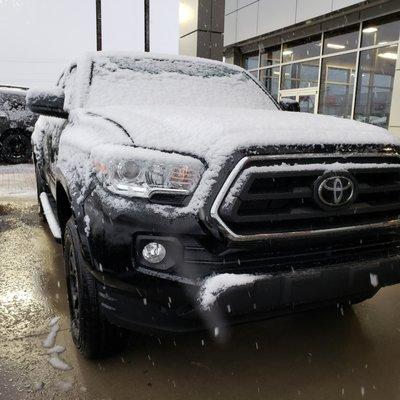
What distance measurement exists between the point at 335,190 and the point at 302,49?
464 inches

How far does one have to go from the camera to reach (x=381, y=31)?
9.77m

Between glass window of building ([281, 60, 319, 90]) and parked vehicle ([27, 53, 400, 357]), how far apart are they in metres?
10.6

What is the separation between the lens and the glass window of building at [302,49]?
12.0 meters

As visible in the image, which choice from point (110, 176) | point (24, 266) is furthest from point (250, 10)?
point (110, 176)

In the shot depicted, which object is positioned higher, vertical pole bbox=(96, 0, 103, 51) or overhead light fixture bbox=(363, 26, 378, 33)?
vertical pole bbox=(96, 0, 103, 51)

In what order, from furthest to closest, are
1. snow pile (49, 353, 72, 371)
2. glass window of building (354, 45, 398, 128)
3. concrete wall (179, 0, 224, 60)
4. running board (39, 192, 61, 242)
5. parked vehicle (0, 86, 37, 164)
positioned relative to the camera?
concrete wall (179, 0, 224, 60)
parked vehicle (0, 86, 37, 164)
glass window of building (354, 45, 398, 128)
running board (39, 192, 61, 242)
snow pile (49, 353, 72, 371)

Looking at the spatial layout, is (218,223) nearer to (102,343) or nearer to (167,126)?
(167,126)

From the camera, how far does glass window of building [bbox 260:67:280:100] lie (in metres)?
14.1

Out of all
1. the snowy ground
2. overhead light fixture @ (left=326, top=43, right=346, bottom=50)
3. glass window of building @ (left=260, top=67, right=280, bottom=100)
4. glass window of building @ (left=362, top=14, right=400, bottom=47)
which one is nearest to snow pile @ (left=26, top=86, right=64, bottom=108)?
the snowy ground

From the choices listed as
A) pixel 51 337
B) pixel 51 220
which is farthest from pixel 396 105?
pixel 51 337

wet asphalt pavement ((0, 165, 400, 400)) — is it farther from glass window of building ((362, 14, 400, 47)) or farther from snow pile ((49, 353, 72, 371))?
glass window of building ((362, 14, 400, 47))

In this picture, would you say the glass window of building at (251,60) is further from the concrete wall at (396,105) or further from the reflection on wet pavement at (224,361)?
the reflection on wet pavement at (224,361)

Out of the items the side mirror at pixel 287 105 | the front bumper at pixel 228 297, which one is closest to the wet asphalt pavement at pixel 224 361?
the front bumper at pixel 228 297

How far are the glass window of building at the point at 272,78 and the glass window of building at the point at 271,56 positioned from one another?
21 centimetres
